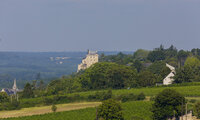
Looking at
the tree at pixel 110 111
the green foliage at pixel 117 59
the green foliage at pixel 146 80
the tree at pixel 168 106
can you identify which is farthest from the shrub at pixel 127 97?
the green foliage at pixel 117 59

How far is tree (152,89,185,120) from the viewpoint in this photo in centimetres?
4416

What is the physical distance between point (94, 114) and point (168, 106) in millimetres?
10184

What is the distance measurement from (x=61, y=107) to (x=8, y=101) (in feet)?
36.4

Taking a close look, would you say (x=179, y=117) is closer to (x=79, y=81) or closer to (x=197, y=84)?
(x=197, y=84)

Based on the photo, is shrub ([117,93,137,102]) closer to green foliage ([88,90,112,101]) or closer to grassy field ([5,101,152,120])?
green foliage ([88,90,112,101])

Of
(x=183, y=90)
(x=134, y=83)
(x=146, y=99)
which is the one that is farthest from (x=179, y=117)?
(x=134, y=83)

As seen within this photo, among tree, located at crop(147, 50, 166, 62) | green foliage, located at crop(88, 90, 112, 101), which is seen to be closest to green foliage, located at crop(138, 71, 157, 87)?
green foliage, located at crop(88, 90, 112, 101)

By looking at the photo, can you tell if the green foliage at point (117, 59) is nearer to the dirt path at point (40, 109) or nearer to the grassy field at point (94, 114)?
the dirt path at point (40, 109)

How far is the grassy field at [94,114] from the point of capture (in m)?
47.3

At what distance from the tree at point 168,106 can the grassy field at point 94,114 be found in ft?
7.07

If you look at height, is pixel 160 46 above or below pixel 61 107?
above

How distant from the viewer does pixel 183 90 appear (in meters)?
62.5

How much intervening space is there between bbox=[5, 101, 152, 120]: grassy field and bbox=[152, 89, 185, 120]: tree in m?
2.16

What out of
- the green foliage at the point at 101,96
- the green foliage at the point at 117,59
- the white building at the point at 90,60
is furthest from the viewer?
the white building at the point at 90,60
